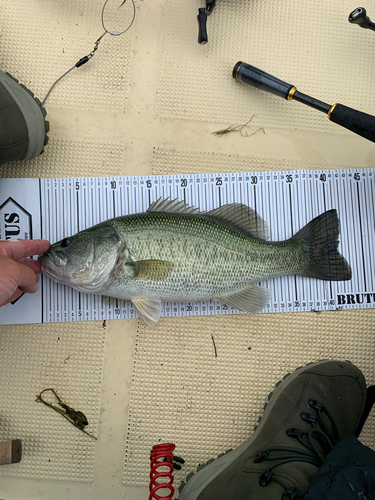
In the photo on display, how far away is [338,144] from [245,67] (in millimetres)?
735

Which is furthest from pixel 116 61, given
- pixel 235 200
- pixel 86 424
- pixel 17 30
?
pixel 86 424

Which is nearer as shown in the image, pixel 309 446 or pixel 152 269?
pixel 152 269

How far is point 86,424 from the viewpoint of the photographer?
2002 mm

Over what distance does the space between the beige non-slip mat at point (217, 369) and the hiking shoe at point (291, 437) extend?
8cm

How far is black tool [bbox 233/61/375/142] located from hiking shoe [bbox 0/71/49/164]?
119cm

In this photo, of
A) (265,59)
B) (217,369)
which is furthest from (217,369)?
(265,59)

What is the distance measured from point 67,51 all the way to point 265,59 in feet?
4.03

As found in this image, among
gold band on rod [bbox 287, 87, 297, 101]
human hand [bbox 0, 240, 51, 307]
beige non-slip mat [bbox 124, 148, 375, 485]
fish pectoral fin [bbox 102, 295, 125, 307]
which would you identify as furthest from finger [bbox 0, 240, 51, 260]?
gold band on rod [bbox 287, 87, 297, 101]

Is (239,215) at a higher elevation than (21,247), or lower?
higher

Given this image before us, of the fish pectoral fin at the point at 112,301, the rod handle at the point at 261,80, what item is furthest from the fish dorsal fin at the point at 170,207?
the rod handle at the point at 261,80

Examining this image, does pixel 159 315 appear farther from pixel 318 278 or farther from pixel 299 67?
pixel 299 67

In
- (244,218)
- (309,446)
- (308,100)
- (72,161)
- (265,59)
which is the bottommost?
(309,446)

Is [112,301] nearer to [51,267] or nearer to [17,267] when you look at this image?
[51,267]

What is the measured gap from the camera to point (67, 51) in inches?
85.2
